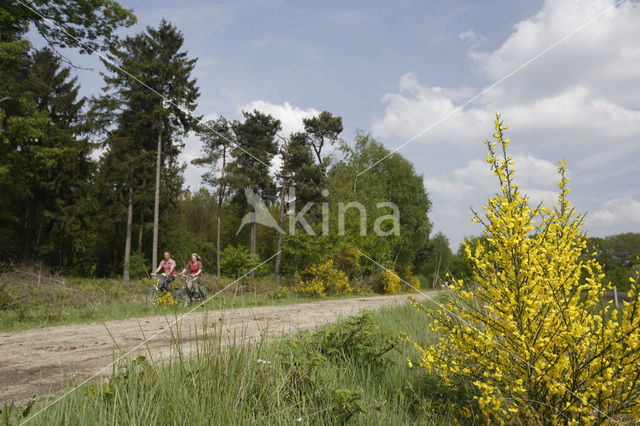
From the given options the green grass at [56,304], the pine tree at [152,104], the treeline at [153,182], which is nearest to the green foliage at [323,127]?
the treeline at [153,182]

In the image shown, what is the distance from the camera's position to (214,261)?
103ft

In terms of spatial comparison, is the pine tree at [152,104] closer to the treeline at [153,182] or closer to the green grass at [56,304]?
the treeline at [153,182]

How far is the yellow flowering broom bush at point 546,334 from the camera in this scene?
232 cm

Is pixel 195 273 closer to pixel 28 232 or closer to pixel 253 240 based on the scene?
pixel 253 240

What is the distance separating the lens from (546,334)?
2.46 metres

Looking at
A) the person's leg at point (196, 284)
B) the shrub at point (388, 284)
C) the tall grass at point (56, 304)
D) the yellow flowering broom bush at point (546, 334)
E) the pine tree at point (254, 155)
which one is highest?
the pine tree at point (254, 155)

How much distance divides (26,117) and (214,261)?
59.6 feet

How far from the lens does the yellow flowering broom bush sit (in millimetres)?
2324

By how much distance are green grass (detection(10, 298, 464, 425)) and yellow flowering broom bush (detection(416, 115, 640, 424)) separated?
0.77 meters

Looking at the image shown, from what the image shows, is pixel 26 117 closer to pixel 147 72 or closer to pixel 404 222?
pixel 147 72

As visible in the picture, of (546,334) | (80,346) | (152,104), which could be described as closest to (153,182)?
(152,104)

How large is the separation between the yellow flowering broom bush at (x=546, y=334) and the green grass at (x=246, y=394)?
77 cm

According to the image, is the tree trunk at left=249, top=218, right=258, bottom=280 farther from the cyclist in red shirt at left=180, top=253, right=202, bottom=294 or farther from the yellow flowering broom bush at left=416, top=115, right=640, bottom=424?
the yellow flowering broom bush at left=416, top=115, right=640, bottom=424

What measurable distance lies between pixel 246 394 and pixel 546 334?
211cm
